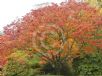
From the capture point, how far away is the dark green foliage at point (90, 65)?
78.1ft

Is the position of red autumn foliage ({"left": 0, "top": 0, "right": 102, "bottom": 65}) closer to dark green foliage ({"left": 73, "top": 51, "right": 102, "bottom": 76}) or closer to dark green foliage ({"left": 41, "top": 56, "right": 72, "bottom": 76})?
dark green foliage ({"left": 73, "top": 51, "right": 102, "bottom": 76})

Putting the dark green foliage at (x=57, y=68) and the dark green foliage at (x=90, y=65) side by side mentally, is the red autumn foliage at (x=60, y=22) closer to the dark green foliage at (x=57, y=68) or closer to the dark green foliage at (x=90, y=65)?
the dark green foliage at (x=90, y=65)

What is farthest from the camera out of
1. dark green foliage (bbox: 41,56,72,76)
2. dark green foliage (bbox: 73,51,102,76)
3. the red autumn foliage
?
dark green foliage (bbox: 73,51,102,76)

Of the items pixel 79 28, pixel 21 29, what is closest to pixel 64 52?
pixel 79 28

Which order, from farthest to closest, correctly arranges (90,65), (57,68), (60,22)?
1. (90,65)
2. (57,68)
3. (60,22)

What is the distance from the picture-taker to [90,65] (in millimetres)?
23953

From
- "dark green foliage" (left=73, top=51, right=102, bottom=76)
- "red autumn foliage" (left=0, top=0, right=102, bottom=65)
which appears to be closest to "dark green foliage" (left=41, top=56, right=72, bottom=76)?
"dark green foliage" (left=73, top=51, right=102, bottom=76)

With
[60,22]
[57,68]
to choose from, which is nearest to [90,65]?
[57,68]

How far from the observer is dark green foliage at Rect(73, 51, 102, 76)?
938 inches

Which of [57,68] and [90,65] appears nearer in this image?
[57,68]

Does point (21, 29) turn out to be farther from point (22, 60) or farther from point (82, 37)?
point (82, 37)

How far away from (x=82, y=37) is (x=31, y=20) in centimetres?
358

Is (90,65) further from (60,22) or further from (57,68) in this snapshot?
(60,22)

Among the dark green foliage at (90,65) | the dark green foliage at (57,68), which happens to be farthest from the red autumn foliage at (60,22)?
the dark green foliage at (57,68)
